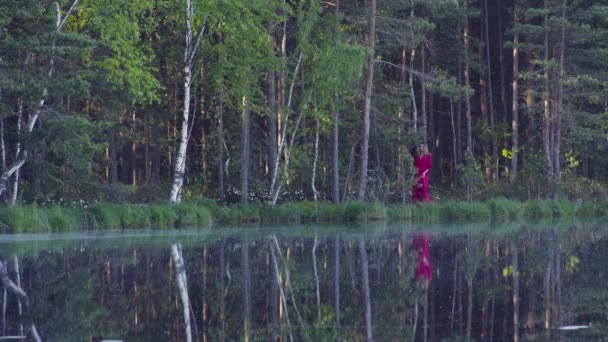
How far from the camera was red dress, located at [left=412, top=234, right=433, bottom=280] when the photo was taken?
15.4 meters

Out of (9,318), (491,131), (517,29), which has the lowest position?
(9,318)

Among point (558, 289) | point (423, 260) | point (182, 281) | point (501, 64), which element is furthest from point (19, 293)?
point (501, 64)

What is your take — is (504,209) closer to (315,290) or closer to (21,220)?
(21,220)

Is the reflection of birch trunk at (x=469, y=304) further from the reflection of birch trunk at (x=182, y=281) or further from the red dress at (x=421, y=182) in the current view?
the red dress at (x=421, y=182)

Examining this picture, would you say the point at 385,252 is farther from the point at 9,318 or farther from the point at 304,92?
the point at 304,92

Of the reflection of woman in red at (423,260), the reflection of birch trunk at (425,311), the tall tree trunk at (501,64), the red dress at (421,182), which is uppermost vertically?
the tall tree trunk at (501,64)

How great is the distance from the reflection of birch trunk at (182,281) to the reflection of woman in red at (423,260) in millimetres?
2820

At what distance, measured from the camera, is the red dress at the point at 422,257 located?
15.4 meters

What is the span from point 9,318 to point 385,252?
32.4ft

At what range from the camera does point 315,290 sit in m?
13.5

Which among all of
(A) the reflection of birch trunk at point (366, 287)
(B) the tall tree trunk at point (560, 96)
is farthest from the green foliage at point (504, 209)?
(A) the reflection of birch trunk at point (366, 287)

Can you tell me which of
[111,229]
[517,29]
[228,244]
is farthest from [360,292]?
[517,29]

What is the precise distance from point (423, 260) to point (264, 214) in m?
17.5

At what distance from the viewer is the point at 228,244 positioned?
75.2ft
